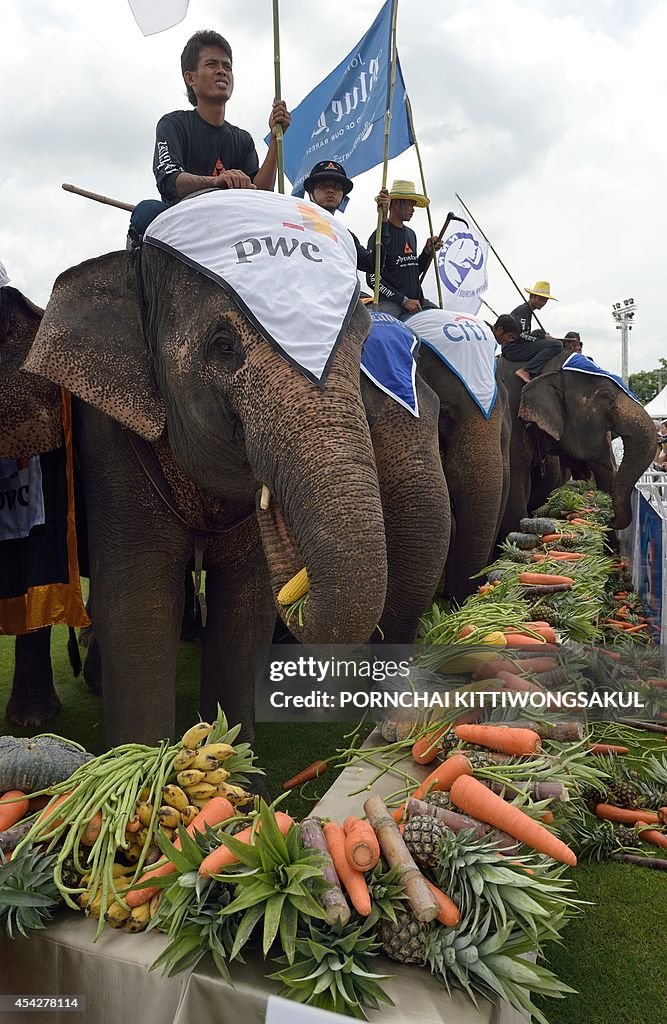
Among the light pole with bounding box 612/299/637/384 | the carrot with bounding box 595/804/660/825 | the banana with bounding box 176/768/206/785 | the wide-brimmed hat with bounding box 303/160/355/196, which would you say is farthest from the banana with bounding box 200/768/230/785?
the light pole with bounding box 612/299/637/384

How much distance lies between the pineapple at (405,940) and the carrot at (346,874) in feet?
0.21

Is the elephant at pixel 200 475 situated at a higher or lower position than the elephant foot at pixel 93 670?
higher

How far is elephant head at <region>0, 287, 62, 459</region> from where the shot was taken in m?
3.03

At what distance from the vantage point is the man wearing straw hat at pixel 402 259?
251 inches

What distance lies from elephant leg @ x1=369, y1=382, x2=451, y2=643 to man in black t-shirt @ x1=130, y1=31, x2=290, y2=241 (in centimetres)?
133

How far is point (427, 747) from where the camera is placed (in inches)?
113

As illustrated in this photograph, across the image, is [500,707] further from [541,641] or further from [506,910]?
[506,910]

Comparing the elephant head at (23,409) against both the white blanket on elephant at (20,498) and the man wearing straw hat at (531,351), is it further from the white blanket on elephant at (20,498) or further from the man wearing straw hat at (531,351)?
the man wearing straw hat at (531,351)

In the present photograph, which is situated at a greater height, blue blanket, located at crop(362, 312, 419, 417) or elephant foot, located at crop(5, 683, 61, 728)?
blue blanket, located at crop(362, 312, 419, 417)

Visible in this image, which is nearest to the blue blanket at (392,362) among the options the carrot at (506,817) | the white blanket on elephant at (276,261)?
the white blanket on elephant at (276,261)

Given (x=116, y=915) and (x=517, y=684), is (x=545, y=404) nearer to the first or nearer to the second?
(x=517, y=684)

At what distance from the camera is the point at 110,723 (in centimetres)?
320

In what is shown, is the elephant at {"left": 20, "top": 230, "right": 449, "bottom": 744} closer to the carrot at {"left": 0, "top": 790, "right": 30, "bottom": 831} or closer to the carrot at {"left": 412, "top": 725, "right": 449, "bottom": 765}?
the carrot at {"left": 412, "top": 725, "right": 449, "bottom": 765}

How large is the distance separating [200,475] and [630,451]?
567 cm
